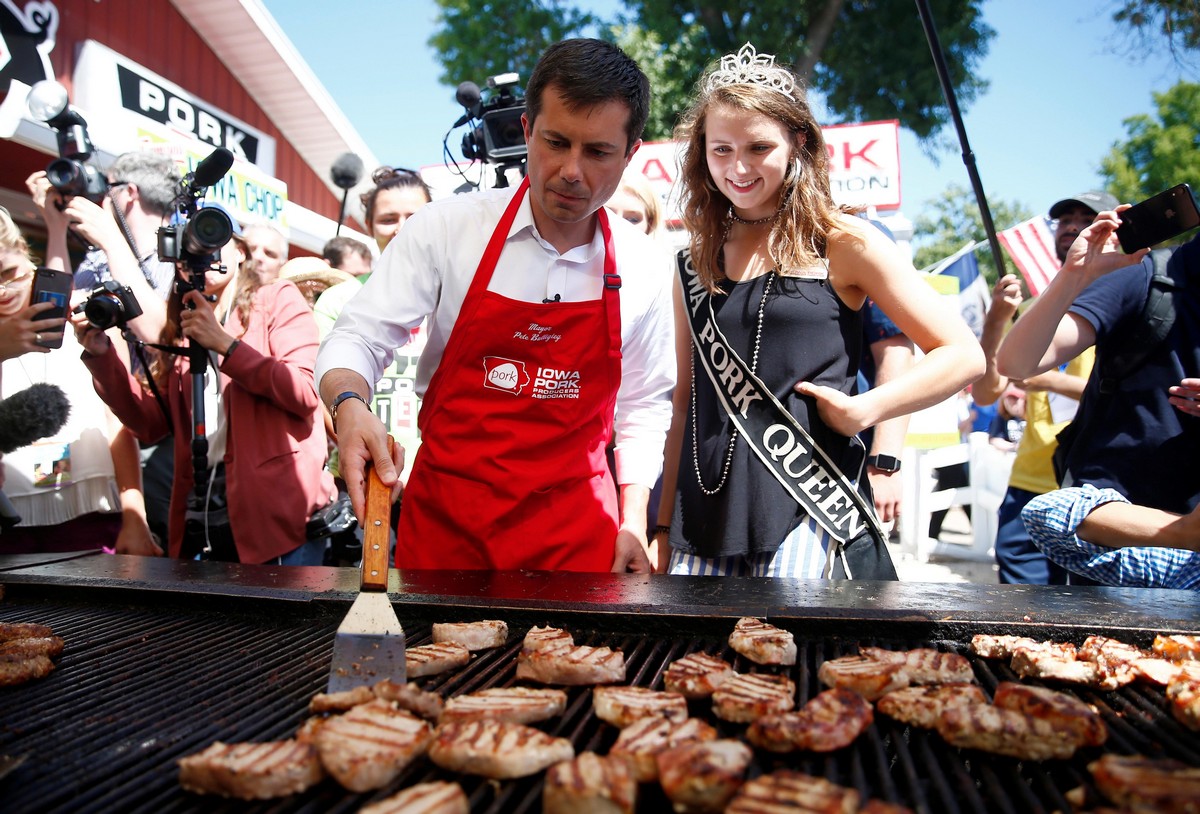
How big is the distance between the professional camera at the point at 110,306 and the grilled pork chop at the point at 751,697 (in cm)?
295

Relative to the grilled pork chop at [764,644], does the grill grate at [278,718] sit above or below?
below

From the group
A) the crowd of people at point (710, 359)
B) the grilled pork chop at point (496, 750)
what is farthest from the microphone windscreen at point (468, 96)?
the grilled pork chop at point (496, 750)

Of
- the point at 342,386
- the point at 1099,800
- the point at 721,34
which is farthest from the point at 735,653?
the point at 721,34

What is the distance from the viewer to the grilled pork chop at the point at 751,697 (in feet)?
4.68

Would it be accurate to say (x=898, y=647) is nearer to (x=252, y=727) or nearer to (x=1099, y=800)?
(x=1099, y=800)

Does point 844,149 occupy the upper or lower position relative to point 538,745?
upper

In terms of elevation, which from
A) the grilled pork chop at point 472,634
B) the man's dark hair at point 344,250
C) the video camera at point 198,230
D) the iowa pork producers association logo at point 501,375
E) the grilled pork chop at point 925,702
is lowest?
the grilled pork chop at point 925,702

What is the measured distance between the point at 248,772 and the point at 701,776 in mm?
620

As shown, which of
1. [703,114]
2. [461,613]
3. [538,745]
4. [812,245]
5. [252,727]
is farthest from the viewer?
[703,114]

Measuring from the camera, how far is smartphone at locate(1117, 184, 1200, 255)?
251 cm

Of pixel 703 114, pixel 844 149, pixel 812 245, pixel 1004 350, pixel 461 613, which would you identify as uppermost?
pixel 844 149

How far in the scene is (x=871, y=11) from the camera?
19.7 metres

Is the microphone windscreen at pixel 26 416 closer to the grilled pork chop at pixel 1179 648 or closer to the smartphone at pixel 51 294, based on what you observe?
the smartphone at pixel 51 294

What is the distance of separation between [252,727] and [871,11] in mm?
21774
